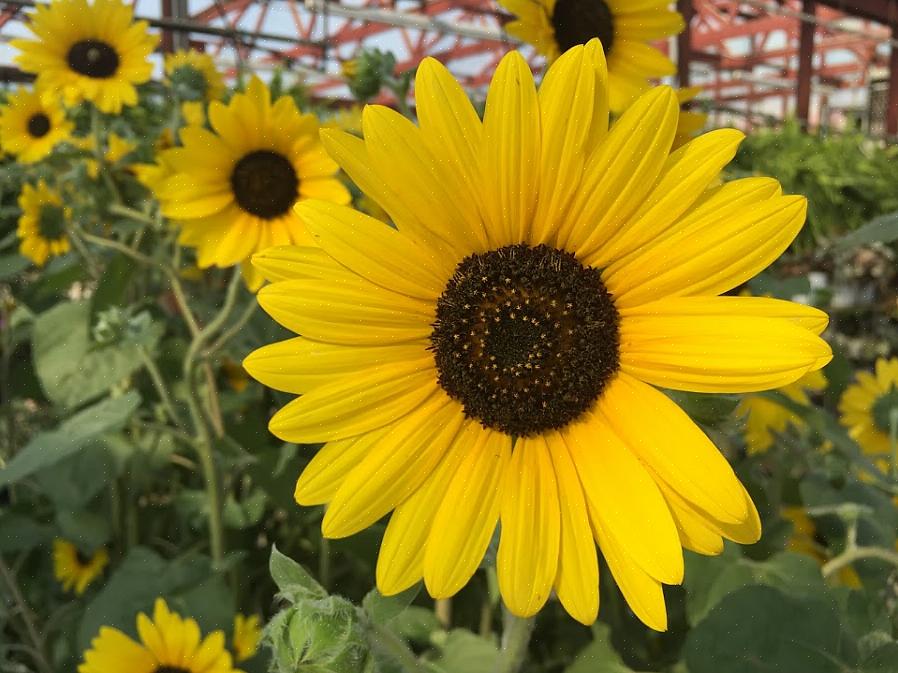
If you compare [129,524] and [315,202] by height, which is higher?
[315,202]

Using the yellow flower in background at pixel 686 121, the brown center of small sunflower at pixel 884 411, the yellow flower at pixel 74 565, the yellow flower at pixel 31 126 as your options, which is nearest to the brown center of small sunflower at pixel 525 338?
the yellow flower in background at pixel 686 121

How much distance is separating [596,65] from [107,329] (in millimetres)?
790

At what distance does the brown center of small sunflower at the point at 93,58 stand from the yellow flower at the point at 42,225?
0.22 meters

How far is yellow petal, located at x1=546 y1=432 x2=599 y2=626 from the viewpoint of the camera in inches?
19.2

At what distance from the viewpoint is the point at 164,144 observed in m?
1.52

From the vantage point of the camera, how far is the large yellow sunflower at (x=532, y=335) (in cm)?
47

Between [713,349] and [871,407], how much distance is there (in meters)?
0.87

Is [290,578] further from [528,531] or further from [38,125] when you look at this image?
[38,125]

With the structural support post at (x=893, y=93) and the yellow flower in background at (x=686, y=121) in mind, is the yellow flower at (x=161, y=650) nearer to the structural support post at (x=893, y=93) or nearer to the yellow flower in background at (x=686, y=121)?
the yellow flower in background at (x=686, y=121)

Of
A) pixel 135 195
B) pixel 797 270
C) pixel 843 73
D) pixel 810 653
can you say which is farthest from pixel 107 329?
pixel 843 73

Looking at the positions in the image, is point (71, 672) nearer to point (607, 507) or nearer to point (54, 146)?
point (607, 507)

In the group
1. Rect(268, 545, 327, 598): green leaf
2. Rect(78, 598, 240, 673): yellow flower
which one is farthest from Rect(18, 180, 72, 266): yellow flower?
Rect(268, 545, 327, 598): green leaf

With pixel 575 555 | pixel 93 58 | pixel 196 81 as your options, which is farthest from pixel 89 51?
pixel 575 555

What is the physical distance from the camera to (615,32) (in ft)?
2.94
